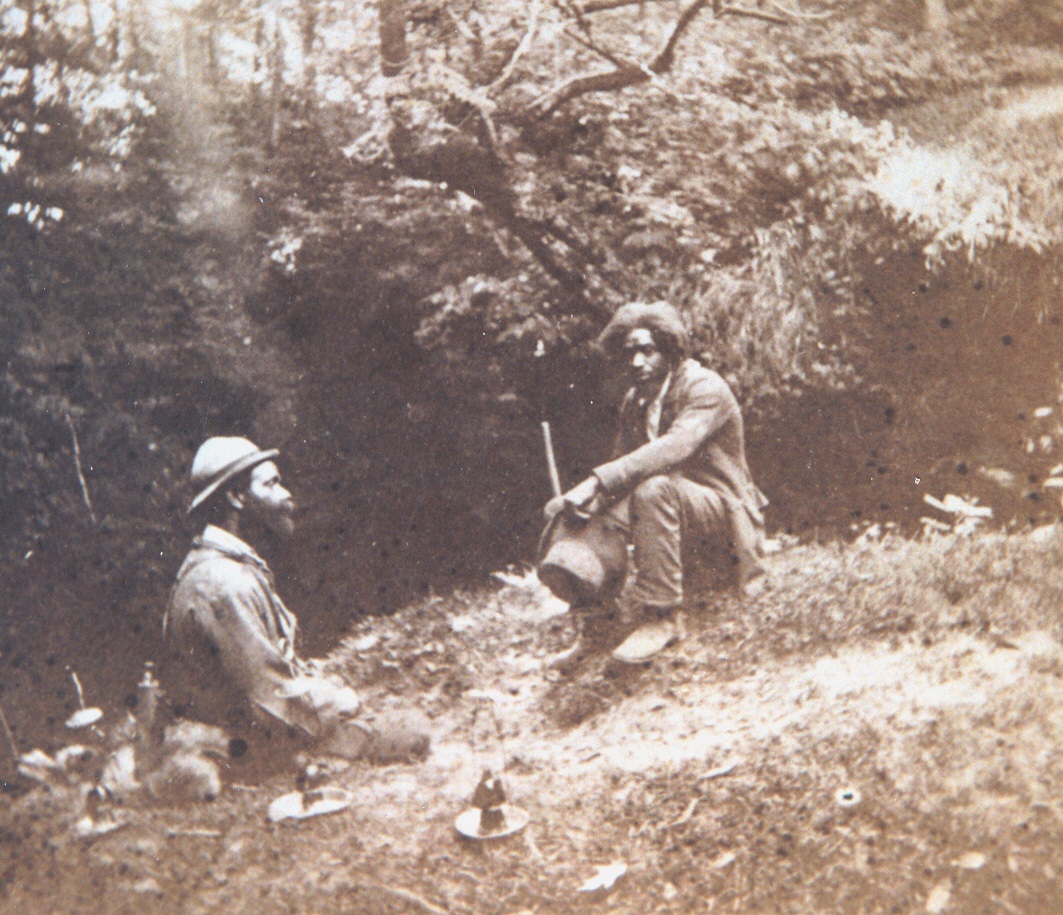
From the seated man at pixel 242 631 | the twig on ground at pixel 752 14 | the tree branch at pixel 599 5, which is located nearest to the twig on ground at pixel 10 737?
the seated man at pixel 242 631

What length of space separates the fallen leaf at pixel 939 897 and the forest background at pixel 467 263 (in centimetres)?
104

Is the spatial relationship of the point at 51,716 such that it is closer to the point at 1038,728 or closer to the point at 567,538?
the point at 567,538

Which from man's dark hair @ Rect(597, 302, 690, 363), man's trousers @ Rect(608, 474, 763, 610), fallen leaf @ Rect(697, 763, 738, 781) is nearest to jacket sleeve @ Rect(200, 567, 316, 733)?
man's trousers @ Rect(608, 474, 763, 610)

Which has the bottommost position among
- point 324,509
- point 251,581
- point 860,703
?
point 860,703

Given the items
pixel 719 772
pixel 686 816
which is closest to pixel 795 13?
pixel 719 772

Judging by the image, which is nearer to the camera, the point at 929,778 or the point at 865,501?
the point at 929,778

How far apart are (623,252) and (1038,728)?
1.92m

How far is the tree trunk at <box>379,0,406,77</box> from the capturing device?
110 inches

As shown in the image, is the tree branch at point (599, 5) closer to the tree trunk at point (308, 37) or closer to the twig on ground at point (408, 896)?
the tree trunk at point (308, 37)

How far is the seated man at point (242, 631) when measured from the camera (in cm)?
271

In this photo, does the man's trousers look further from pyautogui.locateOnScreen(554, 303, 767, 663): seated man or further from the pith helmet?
the pith helmet

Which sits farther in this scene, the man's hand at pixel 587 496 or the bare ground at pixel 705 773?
the man's hand at pixel 587 496

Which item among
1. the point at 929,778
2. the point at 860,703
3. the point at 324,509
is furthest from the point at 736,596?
the point at 324,509

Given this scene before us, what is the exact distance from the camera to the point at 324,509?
2.76m
